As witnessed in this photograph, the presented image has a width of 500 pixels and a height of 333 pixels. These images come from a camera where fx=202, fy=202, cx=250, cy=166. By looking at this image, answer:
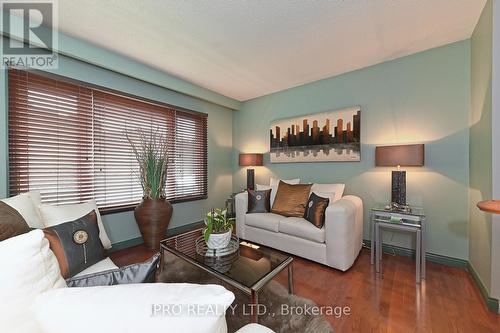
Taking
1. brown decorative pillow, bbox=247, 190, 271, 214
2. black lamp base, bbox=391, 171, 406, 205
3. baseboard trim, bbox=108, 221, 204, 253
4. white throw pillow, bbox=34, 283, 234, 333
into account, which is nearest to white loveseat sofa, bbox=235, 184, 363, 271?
brown decorative pillow, bbox=247, 190, 271, 214

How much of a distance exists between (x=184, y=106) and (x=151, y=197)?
5.28 ft

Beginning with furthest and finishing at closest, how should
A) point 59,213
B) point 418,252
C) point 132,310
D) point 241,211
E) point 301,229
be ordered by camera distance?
point 241,211
point 301,229
point 418,252
point 59,213
point 132,310

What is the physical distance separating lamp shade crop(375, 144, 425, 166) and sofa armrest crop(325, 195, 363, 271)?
626 millimetres

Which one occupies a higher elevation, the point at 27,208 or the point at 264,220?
the point at 27,208

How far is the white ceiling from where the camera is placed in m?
1.69

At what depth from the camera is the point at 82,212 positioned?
5.09 ft

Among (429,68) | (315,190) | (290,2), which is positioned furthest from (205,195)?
(429,68)

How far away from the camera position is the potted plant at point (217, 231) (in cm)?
169

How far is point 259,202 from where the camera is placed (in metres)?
2.87

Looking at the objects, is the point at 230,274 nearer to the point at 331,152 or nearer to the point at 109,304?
the point at 109,304

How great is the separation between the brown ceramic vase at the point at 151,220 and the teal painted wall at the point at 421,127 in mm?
2336

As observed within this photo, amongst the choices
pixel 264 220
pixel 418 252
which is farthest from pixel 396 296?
pixel 264 220

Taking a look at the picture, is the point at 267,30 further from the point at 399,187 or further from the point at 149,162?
the point at 399,187
